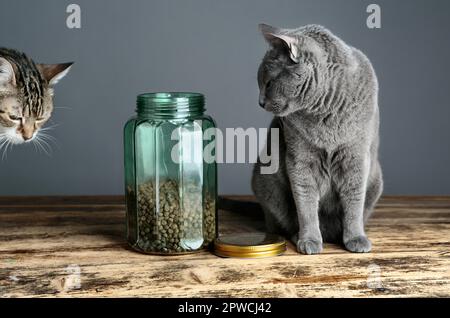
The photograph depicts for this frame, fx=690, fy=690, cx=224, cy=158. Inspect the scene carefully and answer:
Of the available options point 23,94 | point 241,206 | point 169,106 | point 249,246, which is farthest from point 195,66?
point 249,246

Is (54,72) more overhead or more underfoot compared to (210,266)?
more overhead

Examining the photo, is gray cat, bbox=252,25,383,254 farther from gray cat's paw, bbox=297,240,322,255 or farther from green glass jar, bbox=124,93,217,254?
green glass jar, bbox=124,93,217,254

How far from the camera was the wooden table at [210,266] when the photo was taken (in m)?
1.35

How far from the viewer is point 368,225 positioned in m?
1.86

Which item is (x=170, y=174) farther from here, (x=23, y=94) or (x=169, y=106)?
(x=23, y=94)

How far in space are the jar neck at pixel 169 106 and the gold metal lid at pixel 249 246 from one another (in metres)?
0.31

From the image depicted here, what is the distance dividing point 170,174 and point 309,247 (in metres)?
0.37

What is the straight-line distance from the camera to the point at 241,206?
2.04 m

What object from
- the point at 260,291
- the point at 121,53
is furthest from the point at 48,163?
the point at 260,291

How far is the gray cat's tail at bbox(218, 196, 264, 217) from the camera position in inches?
79.0

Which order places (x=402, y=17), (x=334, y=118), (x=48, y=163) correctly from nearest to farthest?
(x=334, y=118) < (x=402, y=17) < (x=48, y=163)

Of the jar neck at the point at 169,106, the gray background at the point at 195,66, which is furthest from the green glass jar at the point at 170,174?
the gray background at the point at 195,66

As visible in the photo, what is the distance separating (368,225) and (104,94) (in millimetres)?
1107

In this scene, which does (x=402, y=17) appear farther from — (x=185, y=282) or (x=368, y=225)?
(x=185, y=282)
